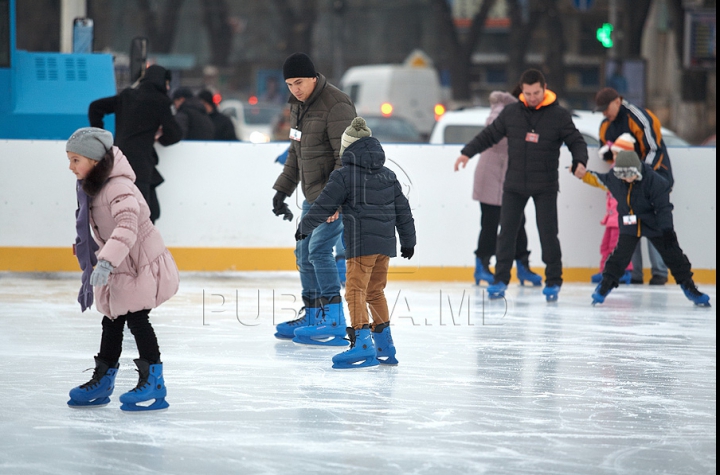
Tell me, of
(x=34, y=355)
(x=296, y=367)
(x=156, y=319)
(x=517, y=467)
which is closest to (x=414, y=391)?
(x=296, y=367)

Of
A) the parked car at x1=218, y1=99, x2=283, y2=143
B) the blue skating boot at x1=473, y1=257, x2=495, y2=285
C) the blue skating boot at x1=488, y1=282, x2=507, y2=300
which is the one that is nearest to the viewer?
the blue skating boot at x1=488, y1=282, x2=507, y2=300

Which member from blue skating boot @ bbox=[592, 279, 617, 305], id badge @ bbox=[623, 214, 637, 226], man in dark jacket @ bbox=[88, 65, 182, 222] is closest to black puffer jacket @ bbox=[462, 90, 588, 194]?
id badge @ bbox=[623, 214, 637, 226]

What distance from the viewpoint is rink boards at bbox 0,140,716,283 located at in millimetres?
8477

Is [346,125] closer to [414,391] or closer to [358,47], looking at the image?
[414,391]

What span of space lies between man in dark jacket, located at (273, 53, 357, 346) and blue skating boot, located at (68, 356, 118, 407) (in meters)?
1.46

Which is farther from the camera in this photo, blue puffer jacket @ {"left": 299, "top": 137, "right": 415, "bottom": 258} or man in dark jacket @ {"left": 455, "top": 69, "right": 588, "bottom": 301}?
man in dark jacket @ {"left": 455, "top": 69, "right": 588, "bottom": 301}

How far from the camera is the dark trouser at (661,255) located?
279 inches

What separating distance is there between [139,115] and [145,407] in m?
3.73

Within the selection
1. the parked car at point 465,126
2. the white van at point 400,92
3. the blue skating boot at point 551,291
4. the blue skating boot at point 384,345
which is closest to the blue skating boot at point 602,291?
the blue skating boot at point 551,291

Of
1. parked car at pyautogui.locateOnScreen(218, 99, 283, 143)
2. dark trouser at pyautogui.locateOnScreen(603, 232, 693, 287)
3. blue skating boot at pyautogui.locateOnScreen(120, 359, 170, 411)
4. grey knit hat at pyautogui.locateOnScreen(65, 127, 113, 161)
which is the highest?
parked car at pyautogui.locateOnScreen(218, 99, 283, 143)

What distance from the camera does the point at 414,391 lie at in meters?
4.53

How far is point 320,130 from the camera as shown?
17.7 ft

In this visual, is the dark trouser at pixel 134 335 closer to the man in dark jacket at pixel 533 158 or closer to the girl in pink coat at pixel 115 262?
the girl in pink coat at pixel 115 262

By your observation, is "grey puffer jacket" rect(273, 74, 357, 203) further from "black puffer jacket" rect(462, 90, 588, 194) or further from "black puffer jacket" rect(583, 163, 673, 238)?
"black puffer jacket" rect(583, 163, 673, 238)
